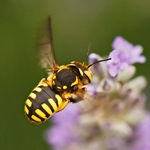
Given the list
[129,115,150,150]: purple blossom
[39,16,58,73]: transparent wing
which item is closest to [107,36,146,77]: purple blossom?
[39,16,58,73]: transparent wing

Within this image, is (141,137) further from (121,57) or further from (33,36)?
(33,36)

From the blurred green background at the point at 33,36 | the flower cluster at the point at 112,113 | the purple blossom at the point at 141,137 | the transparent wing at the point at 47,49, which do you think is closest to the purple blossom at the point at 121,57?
the flower cluster at the point at 112,113

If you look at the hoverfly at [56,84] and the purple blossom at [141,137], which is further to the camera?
the purple blossom at [141,137]

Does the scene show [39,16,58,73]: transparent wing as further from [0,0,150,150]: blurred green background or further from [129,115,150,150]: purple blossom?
[0,0,150,150]: blurred green background

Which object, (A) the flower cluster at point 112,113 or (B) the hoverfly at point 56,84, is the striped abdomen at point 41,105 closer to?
(B) the hoverfly at point 56,84

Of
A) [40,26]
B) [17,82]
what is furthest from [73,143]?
[17,82]

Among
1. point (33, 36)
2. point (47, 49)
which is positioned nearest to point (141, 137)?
point (47, 49)

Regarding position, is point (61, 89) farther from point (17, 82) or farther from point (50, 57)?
point (17, 82)

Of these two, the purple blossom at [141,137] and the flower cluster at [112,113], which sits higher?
the flower cluster at [112,113]
